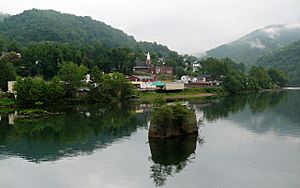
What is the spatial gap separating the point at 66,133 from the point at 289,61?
13922 cm

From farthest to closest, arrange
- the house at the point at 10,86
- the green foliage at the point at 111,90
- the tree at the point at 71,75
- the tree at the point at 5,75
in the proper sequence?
the green foliage at the point at 111,90
the tree at the point at 71,75
the tree at the point at 5,75
the house at the point at 10,86

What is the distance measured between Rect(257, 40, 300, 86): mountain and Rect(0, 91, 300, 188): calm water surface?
105m

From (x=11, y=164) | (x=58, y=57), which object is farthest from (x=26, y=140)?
(x=58, y=57)

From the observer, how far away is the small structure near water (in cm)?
2973

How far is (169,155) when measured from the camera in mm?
26859

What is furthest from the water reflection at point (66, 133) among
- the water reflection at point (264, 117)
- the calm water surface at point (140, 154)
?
the water reflection at point (264, 117)

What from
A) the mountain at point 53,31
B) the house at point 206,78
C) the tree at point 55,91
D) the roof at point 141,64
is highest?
the mountain at point 53,31

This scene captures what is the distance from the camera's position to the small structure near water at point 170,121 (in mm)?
29734

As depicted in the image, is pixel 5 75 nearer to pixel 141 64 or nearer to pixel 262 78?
pixel 141 64

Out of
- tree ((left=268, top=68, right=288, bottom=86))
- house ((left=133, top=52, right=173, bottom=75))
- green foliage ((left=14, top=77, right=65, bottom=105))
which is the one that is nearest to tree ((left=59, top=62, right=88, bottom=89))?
green foliage ((left=14, top=77, right=65, bottom=105))

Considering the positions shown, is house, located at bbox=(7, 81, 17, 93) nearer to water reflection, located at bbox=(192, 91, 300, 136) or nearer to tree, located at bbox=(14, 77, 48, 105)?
tree, located at bbox=(14, 77, 48, 105)

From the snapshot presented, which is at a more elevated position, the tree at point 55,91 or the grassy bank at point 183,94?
the tree at point 55,91

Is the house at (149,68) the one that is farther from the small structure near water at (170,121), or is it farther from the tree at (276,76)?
the small structure near water at (170,121)

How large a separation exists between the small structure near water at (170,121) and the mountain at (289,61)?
367 ft
